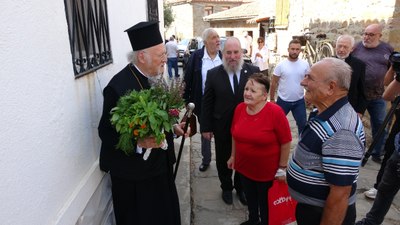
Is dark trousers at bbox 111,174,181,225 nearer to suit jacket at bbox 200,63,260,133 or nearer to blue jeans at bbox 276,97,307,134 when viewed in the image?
suit jacket at bbox 200,63,260,133

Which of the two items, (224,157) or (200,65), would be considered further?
(200,65)

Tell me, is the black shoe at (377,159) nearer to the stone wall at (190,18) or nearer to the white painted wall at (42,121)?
the white painted wall at (42,121)

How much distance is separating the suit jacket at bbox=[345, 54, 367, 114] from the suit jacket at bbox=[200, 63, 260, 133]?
4.84 ft

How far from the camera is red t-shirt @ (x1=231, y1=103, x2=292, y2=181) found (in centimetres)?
252

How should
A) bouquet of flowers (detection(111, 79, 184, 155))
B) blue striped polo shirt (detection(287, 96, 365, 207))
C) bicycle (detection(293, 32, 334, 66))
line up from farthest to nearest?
bicycle (detection(293, 32, 334, 66)) → bouquet of flowers (detection(111, 79, 184, 155)) → blue striped polo shirt (detection(287, 96, 365, 207))

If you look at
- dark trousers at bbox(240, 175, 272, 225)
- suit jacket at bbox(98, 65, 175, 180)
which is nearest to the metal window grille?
suit jacket at bbox(98, 65, 175, 180)

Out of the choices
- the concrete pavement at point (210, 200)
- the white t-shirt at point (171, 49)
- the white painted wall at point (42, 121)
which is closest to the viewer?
the white painted wall at point (42, 121)

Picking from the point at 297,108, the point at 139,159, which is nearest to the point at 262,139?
the point at 139,159

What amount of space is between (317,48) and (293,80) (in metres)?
4.57

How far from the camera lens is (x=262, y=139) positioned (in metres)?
2.52

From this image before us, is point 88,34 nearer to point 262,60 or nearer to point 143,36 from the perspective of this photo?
point 143,36

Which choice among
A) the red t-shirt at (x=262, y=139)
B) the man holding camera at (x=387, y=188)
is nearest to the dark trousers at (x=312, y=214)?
the red t-shirt at (x=262, y=139)

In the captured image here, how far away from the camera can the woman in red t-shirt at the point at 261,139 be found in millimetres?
2527

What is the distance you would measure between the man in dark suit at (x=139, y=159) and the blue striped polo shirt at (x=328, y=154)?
2.93ft
